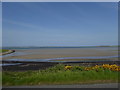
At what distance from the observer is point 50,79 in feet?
17.6

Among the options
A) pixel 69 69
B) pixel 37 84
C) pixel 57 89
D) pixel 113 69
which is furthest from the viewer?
pixel 69 69

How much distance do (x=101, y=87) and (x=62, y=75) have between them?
5.35 ft

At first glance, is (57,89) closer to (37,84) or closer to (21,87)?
(37,84)

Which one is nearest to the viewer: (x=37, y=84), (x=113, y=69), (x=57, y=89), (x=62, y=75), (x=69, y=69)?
(x=57, y=89)

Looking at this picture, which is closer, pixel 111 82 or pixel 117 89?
pixel 117 89

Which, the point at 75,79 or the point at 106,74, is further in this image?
the point at 106,74

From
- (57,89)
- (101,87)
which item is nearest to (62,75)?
(57,89)

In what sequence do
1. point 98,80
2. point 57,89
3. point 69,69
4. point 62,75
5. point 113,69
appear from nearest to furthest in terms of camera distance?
point 57,89 < point 98,80 < point 62,75 < point 113,69 < point 69,69

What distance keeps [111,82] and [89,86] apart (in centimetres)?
96

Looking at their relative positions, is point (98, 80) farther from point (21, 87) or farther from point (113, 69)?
point (21, 87)

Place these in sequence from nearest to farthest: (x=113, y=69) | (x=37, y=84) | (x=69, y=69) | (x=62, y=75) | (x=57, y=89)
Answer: (x=57, y=89) < (x=37, y=84) < (x=62, y=75) < (x=113, y=69) < (x=69, y=69)

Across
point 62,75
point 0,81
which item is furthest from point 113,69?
point 0,81

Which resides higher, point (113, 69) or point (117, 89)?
point (113, 69)

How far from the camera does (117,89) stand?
15.3 ft
